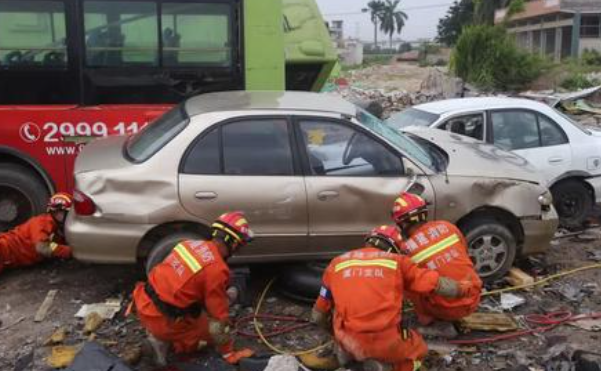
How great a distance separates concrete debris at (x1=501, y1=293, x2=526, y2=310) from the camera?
5.82 metres

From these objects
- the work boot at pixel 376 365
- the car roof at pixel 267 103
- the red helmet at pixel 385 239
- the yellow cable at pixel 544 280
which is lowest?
the yellow cable at pixel 544 280

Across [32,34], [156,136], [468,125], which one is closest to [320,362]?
[156,136]

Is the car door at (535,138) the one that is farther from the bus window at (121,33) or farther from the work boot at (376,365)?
the work boot at (376,365)

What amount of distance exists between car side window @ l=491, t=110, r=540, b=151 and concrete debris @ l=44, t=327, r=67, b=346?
17.1 feet

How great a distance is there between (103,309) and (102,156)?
4.33 feet

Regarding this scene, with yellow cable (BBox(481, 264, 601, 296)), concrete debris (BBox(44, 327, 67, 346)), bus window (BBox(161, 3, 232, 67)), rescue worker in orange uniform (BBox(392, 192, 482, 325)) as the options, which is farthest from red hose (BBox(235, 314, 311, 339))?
bus window (BBox(161, 3, 232, 67))

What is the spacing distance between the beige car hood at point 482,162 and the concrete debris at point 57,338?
135 inches

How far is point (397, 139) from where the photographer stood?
5.93 m

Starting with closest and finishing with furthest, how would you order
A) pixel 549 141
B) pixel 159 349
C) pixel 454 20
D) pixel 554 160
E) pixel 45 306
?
pixel 159 349
pixel 45 306
pixel 554 160
pixel 549 141
pixel 454 20

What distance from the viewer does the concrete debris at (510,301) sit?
5824mm

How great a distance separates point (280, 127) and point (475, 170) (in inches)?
69.5

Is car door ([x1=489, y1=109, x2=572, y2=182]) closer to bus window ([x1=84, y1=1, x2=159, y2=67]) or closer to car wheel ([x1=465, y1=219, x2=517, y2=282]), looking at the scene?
car wheel ([x1=465, y1=219, x2=517, y2=282])

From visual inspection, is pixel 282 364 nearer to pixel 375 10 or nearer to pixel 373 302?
pixel 373 302

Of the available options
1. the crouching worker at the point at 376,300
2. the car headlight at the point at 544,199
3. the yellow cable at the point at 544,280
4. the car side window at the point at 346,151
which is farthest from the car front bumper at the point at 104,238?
the car headlight at the point at 544,199
